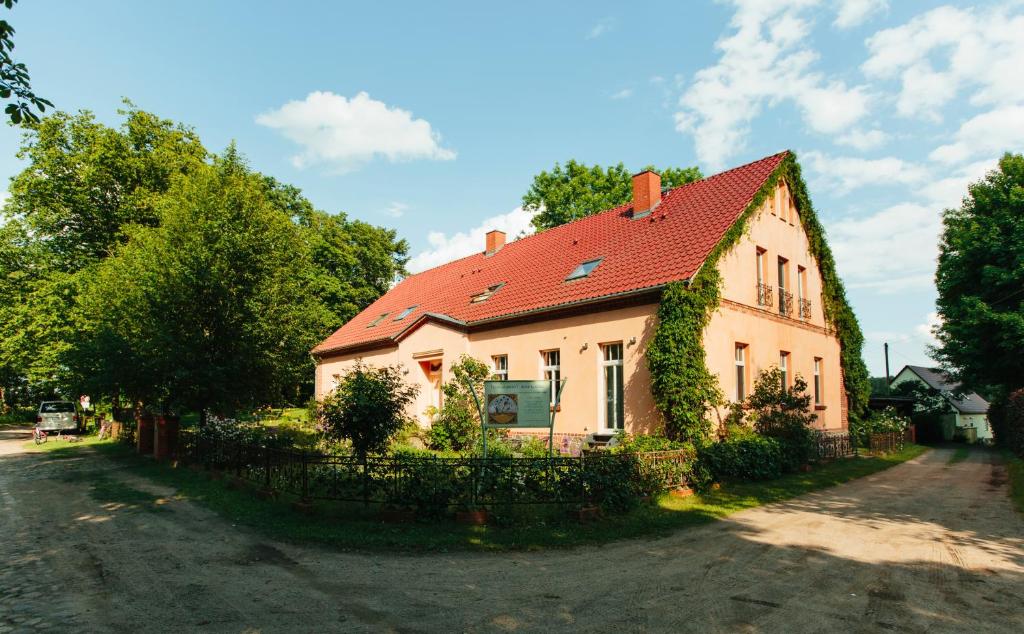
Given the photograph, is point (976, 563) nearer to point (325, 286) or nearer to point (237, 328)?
point (237, 328)

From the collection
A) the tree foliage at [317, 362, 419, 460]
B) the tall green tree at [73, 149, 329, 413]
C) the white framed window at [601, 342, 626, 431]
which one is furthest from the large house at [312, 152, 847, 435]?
the tree foliage at [317, 362, 419, 460]

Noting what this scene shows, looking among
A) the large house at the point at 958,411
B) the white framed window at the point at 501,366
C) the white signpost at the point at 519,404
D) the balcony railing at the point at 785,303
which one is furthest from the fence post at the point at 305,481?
the large house at the point at 958,411

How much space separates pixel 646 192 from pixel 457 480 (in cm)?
1499

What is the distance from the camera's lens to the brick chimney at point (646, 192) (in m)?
21.0

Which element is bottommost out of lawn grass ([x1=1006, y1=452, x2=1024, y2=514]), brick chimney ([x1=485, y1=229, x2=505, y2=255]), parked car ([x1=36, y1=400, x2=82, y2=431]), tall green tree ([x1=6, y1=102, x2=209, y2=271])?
lawn grass ([x1=1006, y1=452, x2=1024, y2=514])

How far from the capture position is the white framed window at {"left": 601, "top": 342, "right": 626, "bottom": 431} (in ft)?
53.7

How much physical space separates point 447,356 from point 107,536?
12958mm

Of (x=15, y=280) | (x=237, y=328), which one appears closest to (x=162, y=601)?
(x=237, y=328)

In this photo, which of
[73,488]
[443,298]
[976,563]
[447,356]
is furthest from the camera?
[443,298]

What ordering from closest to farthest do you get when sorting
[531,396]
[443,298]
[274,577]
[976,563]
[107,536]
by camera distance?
1. [274,577]
2. [976,563]
3. [107,536]
4. [531,396]
5. [443,298]

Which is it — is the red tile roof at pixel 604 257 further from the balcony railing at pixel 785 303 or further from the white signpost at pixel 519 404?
the white signpost at pixel 519 404

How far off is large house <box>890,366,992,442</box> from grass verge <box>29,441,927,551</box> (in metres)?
42.9

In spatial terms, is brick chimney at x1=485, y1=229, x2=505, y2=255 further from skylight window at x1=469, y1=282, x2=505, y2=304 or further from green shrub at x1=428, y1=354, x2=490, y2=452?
green shrub at x1=428, y1=354, x2=490, y2=452

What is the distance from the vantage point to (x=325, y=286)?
40500 mm
